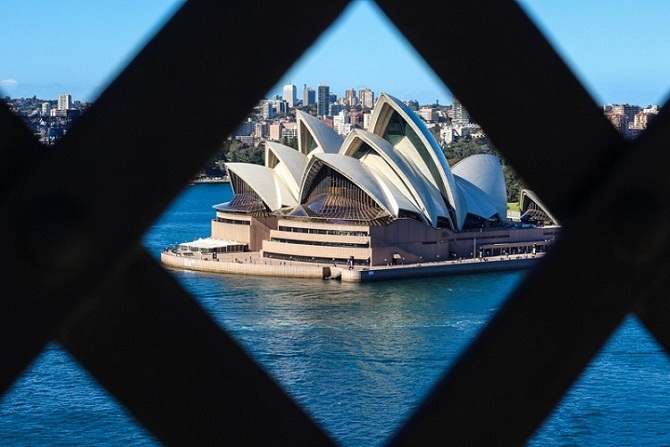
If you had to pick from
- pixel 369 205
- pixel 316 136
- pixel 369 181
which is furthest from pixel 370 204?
pixel 316 136

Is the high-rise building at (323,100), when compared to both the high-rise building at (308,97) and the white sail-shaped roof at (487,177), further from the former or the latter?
the white sail-shaped roof at (487,177)

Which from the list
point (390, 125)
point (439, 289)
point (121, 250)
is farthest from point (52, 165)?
point (390, 125)

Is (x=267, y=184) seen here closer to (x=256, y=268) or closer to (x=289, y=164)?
(x=289, y=164)

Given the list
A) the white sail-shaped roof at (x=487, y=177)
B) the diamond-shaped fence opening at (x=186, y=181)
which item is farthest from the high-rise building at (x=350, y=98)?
the diamond-shaped fence opening at (x=186, y=181)

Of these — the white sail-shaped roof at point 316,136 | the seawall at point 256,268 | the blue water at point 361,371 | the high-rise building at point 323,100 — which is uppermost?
the high-rise building at point 323,100

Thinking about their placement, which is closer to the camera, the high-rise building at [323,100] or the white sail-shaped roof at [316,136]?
the white sail-shaped roof at [316,136]

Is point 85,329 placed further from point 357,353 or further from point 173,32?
point 357,353
